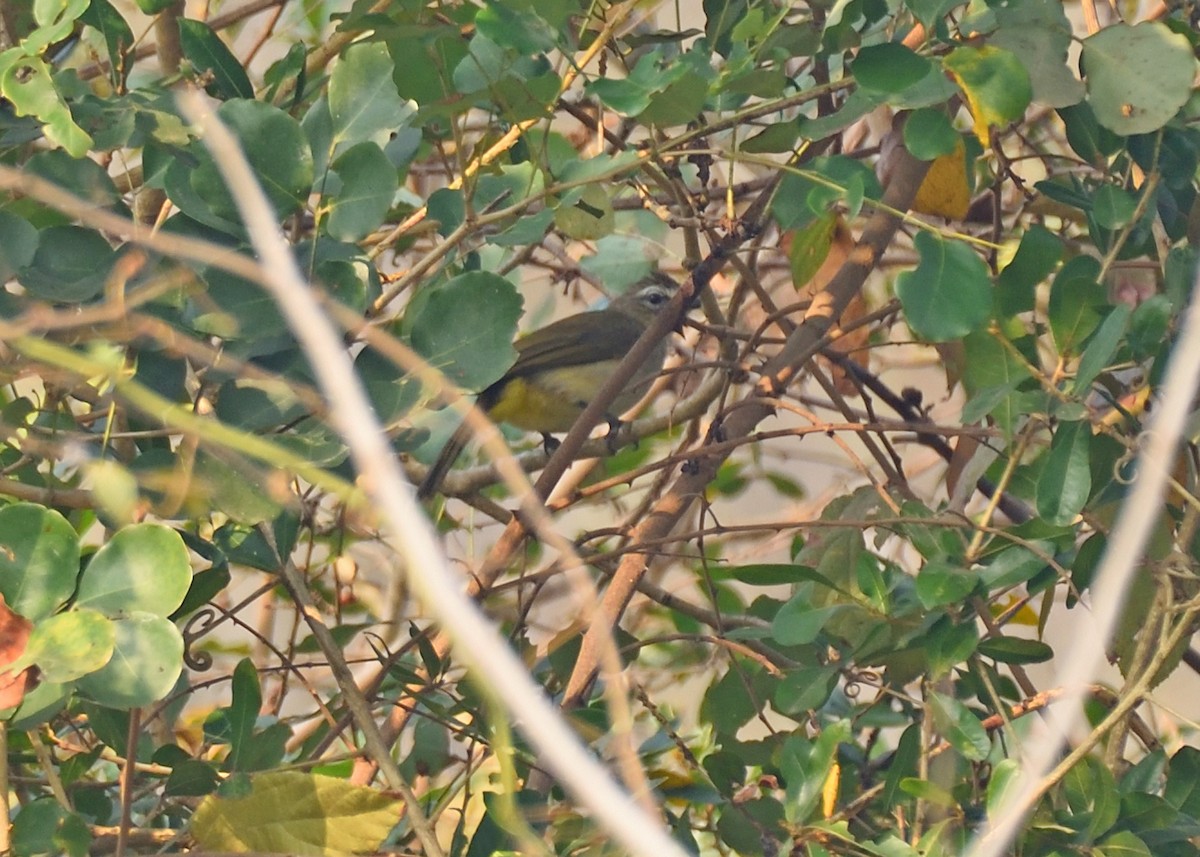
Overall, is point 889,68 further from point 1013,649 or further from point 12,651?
point 12,651

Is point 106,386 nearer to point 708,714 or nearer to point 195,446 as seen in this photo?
point 195,446

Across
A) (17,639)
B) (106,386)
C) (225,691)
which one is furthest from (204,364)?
(225,691)

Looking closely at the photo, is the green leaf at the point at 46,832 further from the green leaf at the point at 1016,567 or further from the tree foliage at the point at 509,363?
the green leaf at the point at 1016,567

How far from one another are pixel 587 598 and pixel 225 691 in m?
3.11

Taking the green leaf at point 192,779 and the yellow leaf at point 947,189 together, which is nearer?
the green leaf at point 192,779

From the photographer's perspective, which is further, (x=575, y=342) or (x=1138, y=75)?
(x=575, y=342)

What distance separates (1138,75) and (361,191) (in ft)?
2.54

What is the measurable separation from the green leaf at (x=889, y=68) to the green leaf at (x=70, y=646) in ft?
2.71

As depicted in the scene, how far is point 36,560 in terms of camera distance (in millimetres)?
1241

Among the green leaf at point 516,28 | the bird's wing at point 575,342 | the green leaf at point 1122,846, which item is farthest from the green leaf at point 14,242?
the bird's wing at point 575,342

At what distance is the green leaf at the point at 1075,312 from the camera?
1.35 meters

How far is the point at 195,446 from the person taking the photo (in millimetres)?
1353

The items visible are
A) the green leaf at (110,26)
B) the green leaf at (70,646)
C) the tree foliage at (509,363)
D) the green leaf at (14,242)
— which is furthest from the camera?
the green leaf at (110,26)

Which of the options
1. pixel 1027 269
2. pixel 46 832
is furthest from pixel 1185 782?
pixel 46 832
